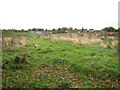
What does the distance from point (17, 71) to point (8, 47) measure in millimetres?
6086

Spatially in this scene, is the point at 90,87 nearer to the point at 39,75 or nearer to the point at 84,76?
the point at 84,76

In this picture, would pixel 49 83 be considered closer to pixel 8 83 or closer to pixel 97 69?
pixel 8 83

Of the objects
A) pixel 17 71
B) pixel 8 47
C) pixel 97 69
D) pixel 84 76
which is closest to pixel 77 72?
pixel 84 76

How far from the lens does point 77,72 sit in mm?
6789

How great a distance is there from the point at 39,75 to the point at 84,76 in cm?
277

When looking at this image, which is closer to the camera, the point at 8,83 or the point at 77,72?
the point at 8,83

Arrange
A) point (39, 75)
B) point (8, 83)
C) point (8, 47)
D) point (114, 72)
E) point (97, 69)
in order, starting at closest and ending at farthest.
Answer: point (8, 83) < point (39, 75) < point (114, 72) < point (97, 69) < point (8, 47)

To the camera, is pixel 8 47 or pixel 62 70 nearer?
pixel 62 70

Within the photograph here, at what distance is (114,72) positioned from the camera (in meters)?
6.62

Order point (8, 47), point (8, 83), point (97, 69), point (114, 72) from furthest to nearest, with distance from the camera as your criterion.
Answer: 1. point (8, 47)
2. point (97, 69)
3. point (114, 72)
4. point (8, 83)

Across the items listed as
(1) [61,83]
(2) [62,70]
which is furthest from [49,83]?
(2) [62,70]

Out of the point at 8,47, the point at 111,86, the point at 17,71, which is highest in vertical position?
the point at 8,47

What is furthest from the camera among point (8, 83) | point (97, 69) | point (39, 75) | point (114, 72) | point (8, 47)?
point (8, 47)

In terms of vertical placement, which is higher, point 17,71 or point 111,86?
point 17,71
